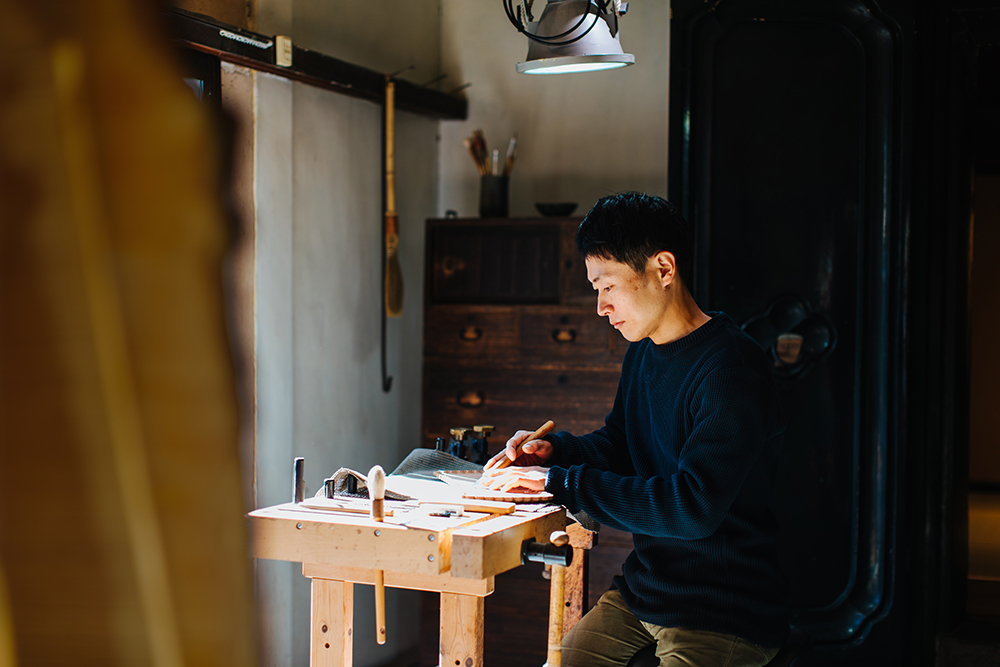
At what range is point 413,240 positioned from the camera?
4078 millimetres

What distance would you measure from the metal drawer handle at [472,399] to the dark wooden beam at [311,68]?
3.94 ft

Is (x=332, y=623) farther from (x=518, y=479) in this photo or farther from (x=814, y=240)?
(x=814, y=240)

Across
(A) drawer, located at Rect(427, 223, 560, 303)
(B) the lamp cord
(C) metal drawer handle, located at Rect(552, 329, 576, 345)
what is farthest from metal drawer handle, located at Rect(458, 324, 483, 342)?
(B) the lamp cord

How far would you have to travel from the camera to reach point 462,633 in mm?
1992

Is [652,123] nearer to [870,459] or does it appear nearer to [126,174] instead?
[870,459]

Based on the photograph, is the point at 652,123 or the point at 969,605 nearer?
the point at 969,605

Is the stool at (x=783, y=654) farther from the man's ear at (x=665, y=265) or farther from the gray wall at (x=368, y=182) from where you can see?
the gray wall at (x=368, y=182)

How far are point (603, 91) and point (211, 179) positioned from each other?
3.98 m

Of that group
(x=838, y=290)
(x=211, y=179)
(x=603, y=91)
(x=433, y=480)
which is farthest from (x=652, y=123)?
(x=211, y=179)

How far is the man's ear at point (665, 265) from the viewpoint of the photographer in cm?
194

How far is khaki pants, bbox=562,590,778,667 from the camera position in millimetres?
1752

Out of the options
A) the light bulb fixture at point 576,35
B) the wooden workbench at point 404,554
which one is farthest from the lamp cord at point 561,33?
the wooden workbench at point 404,554

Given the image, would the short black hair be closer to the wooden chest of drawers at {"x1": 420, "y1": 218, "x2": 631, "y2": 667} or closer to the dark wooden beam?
the dark wooden beam

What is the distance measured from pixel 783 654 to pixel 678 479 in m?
0.46
